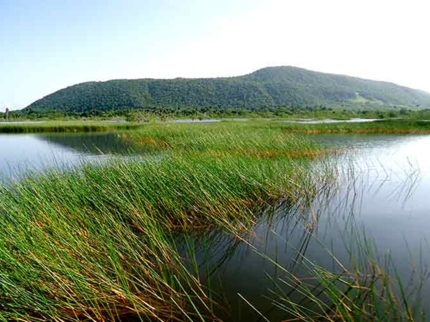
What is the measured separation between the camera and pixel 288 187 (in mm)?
7195

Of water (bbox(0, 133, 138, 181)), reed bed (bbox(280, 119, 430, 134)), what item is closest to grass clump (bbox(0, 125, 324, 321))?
water (bbox(0, 133, 138, 181))

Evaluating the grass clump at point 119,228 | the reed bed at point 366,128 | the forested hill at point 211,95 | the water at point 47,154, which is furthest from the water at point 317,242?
the forested hill at point 211,95

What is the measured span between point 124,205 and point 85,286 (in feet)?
8.14

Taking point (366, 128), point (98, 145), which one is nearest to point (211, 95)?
point (366, 128)

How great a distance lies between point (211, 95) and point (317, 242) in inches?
5705

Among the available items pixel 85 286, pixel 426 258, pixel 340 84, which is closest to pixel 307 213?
pixel 426 258

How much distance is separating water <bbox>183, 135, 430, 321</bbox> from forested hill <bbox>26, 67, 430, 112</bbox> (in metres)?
121

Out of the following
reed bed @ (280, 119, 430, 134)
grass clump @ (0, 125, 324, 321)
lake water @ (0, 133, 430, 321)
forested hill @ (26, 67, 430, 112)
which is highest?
forested hill @ (26, 67, 430, 112)

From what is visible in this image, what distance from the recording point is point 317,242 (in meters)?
4.93

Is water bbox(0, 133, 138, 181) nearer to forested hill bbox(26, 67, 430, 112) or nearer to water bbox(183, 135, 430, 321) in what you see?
water bbox(183, 135, 430, 321)

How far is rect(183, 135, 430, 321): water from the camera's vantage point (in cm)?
361

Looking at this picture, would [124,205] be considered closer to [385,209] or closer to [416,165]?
[385,209]

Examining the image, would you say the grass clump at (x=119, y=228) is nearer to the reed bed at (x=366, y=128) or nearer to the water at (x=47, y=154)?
the water at (x=47, y=154)

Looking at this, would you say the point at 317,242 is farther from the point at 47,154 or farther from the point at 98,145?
the point at 98,145
